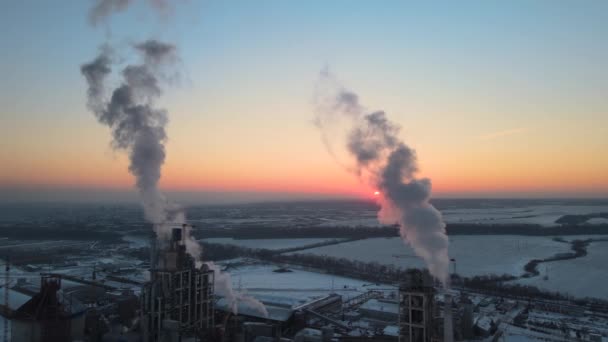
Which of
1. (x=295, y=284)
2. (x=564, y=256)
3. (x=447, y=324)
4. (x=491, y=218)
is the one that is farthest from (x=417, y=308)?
(x=491, y=218)

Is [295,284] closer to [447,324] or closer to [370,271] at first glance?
[370,271]

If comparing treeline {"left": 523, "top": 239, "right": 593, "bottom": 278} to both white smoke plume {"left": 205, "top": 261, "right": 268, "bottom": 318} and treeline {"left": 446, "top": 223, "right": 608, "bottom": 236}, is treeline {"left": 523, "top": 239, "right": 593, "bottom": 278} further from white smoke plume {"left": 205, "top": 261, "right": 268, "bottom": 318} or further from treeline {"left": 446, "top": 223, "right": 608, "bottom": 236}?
white smoke plume {"left": 205, "top": 261, "right": 268, "bottom": 318}

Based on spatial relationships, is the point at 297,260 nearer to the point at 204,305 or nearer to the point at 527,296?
the point at 527,296

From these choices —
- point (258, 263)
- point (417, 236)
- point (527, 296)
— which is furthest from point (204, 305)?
point (258, 263)

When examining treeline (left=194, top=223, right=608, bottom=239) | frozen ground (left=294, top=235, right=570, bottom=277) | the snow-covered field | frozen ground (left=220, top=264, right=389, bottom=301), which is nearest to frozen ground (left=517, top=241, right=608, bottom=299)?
frozen ground (left=294, top=235, right=570, bottom=277)

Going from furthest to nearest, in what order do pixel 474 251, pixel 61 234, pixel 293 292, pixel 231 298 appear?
pixel 61 234, pixel 474 251, pixel 293 292, pixel 231 298

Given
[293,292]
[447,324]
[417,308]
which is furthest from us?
[293,292]
